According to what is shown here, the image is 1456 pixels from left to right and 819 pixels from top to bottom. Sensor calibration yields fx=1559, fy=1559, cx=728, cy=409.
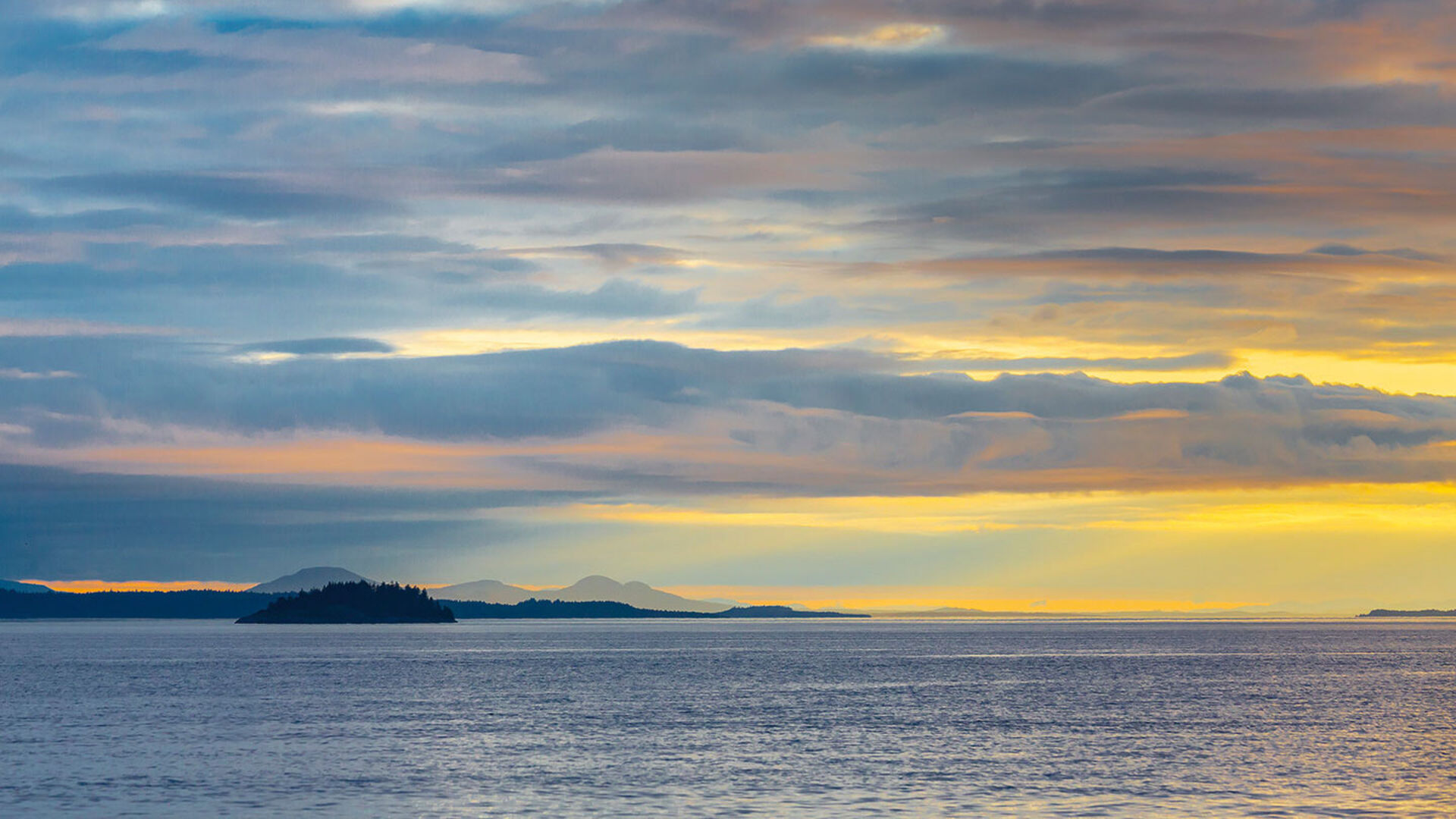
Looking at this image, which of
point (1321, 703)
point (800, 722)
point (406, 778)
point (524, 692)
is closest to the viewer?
point (406, 778)

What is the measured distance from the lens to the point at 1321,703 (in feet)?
385

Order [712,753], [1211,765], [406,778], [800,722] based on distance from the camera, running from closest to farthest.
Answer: [406,778], [1211,765], [712,753], [800,722]

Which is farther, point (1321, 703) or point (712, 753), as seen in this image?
point (1321, 703)

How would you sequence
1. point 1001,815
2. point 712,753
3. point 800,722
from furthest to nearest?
point 800,722 < point 712,753 < point 1001,815

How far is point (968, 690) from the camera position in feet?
445

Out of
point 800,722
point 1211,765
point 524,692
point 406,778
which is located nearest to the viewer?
point 406,778

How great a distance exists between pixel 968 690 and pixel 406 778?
75896 mm

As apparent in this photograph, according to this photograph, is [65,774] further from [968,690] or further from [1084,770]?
[968,690]

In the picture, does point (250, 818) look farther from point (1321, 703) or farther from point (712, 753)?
point (1321, 703)

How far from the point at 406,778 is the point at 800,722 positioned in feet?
111

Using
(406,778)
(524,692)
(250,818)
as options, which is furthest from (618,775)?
(524,692)

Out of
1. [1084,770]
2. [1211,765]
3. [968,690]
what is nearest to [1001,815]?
[1084,770]

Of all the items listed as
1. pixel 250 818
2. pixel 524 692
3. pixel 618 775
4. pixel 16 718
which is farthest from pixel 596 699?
pixel 250 818

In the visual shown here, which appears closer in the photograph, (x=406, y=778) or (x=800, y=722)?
(x=406, y=778)
